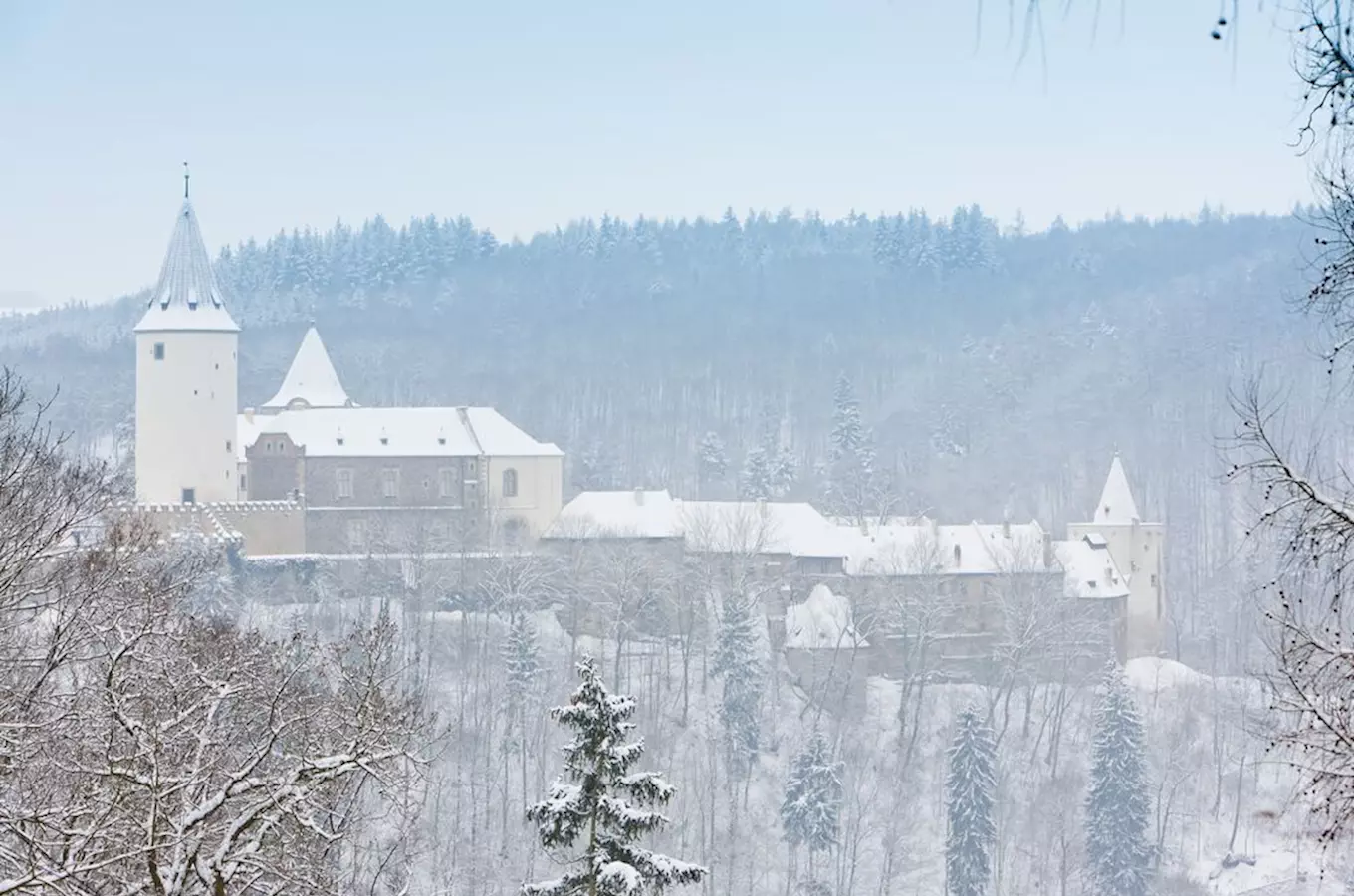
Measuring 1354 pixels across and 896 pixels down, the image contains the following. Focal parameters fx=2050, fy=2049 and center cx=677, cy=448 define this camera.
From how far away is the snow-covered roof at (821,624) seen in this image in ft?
199

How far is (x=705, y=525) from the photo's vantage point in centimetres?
6650

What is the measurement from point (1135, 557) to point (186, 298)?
107 feet

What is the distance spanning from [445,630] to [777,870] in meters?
14.0

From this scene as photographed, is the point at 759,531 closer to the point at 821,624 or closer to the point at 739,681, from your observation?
the point at 821,624

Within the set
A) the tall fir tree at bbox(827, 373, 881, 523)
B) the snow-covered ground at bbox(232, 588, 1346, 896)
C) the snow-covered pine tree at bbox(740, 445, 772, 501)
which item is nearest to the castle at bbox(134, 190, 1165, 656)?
the snow-covered ground at bbox(232, 588, 1346, 896)

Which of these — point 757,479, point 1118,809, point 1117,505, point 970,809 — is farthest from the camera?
point 757,479

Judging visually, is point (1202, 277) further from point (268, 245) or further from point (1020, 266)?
point (268, 245)

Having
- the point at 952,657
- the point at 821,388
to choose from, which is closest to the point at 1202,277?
the point at 821,388

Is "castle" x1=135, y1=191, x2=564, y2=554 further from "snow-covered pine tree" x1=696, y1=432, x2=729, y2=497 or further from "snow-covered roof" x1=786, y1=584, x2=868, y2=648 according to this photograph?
"snow-covered pine tree" x1=696, y1=432, x2=729, y2=497

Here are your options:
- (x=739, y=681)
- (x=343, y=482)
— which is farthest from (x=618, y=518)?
(x=739, y=681)

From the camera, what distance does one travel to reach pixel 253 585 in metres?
60.6

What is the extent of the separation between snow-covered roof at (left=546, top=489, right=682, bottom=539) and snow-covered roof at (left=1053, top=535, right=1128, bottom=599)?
498 inches

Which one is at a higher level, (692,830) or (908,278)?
(908,278)

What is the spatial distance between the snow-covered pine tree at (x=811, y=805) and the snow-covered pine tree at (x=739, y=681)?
399 cm
